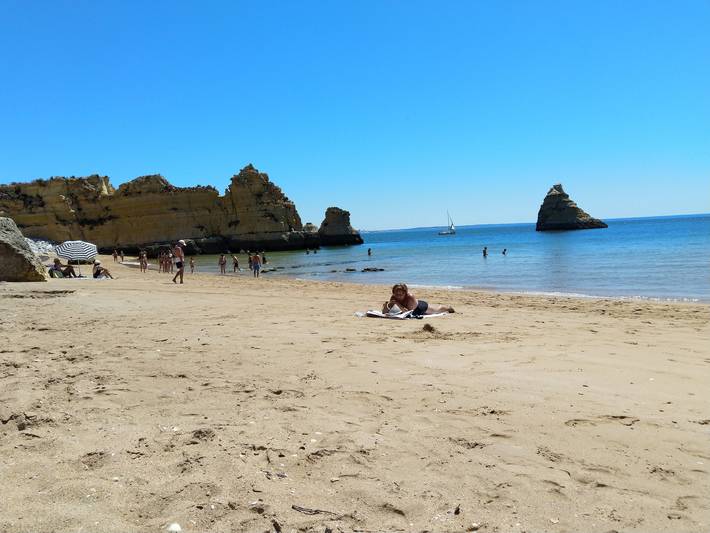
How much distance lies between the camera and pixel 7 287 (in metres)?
11.8

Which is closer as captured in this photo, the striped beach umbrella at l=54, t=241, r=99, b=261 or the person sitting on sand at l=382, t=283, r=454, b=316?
the person sitting on sand at l=382, t=283, r=454, b=316

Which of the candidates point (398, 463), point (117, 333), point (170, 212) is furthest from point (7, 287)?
point (170, 212)

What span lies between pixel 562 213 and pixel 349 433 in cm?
11770

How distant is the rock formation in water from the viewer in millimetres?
58000

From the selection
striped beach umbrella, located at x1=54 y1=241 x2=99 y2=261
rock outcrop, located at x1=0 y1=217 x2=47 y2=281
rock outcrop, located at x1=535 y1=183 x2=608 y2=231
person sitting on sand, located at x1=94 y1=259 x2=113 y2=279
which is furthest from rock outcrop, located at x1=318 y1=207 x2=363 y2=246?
rock outcrop, located at x1=0 y1=217 x2=47 y2=281

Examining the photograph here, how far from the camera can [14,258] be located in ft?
44.4

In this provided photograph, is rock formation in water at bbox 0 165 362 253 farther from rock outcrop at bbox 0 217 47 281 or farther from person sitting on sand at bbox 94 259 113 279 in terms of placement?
rock outcrop at bbox 0 217 47 281

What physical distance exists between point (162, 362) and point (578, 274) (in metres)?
23.0

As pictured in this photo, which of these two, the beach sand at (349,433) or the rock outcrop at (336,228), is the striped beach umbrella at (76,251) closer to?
the beach sand at (349,433)

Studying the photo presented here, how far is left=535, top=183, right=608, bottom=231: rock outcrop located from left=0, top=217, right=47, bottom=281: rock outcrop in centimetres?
11208

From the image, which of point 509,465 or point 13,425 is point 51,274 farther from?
point 509,465

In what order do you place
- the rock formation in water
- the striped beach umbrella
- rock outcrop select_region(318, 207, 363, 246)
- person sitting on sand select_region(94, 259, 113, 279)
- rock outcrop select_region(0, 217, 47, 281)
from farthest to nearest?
rock outcrop select_region(318, 207, 363, 246) → the rock formation in water → the striped beach umbrella → person sitting on sand select_region(94, 259, 113, 279) → rock outcrop select_region(0, 217, 47, 281)

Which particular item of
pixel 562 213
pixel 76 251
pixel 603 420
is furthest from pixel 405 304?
pixel 562 213

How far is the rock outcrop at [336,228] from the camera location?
3086 inches
